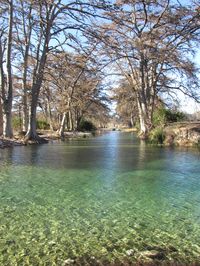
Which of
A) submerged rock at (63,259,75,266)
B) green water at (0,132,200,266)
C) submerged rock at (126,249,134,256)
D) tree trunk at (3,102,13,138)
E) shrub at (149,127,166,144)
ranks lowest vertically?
submerged rock at (63,259,75,266)

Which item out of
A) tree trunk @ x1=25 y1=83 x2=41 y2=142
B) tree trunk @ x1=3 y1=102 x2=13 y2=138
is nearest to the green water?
tree trunk @ x1=3 y1=102 x2=13 y2=138

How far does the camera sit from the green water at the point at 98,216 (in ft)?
15.7

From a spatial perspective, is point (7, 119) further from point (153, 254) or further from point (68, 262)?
point (153, 254)

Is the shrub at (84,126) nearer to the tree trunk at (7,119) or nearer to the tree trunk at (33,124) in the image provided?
the tree trunk at (33,124)

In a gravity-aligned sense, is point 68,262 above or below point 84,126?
below

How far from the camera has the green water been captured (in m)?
4.79

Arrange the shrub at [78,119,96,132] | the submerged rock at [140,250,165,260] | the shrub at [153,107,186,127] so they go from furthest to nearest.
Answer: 1. the shrub at [78,119,96,132]
2. the shrub at [153,107,186,127]
3. the submerged rock at [140,250,165,260]

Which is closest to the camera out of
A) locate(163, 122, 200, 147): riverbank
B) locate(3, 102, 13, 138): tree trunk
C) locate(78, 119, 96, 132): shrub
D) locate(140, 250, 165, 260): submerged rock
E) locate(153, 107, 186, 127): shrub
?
locate(140, 250, 165, 260): submerged rock

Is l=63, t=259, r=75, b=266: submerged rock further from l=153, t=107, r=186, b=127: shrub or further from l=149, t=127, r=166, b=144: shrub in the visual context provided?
l=153, t=107, r=186, b=127: shrub

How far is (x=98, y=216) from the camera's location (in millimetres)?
6434

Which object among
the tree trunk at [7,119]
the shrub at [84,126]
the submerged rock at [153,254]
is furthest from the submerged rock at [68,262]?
the shrub at [84,126]

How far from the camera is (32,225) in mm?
5852

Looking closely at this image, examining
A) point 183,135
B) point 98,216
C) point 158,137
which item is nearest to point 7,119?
point 158,137

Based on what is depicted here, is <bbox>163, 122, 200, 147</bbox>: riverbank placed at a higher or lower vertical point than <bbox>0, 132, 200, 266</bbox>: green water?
higher
